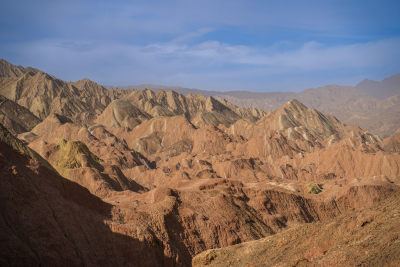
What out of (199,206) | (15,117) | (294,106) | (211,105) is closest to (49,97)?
(15,117)

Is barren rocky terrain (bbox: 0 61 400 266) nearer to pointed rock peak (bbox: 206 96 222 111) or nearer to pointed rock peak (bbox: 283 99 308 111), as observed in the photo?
pointed rock peak (bbox: 283 99 308 111)

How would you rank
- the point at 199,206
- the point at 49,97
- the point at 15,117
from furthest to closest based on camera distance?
1. the point at 49,97
2. the point at 15,117
3. the point at 199,206

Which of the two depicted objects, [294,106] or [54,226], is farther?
[294,106]

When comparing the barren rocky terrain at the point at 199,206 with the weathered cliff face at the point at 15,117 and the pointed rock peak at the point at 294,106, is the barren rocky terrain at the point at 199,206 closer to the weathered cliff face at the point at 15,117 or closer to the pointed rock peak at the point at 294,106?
the weathered cliff face at the point at 15,117

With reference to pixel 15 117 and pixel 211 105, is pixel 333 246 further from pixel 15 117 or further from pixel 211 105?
pixel 211 105

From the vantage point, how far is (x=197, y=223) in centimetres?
3556

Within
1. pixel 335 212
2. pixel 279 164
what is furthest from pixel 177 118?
pixel 335 212

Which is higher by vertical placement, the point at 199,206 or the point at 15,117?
the point at 15,117

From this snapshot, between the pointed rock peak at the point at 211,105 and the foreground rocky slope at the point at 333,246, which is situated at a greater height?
the pointed rock peak at the point at 211,105

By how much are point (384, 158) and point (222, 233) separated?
52.8 metres

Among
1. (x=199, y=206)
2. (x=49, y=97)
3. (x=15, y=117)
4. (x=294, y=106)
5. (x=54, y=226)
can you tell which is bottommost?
(x=199, y=206)

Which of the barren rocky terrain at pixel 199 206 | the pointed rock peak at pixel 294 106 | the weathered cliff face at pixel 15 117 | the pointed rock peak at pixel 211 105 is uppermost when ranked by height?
the pointed rock peak at pixel 211 105

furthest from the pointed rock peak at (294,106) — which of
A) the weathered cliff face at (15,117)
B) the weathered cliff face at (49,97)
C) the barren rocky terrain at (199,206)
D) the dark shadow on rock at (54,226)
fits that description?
the dark shadow on rock at (54,226)

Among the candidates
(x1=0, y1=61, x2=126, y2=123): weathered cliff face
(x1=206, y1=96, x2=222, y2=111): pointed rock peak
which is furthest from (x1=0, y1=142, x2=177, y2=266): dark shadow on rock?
(x1=206, y1=96, x2=222, y2=111): pointed rock peak
